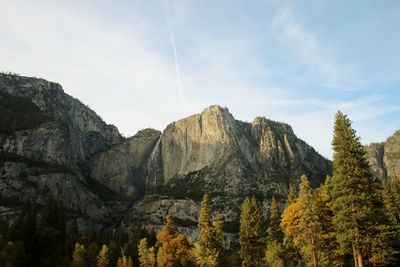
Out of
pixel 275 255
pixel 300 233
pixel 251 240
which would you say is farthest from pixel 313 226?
pixel 251 240

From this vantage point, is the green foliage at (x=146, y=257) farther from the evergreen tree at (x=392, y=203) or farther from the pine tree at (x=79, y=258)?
the evergreen tree at (x=392, y=203)

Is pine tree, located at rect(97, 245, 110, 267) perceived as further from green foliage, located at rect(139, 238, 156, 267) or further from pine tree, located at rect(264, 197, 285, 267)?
pine tree, located at rect(264, 197, 285, 267)

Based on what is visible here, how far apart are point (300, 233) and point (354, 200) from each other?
1802 centimetres

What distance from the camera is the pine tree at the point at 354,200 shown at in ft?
149

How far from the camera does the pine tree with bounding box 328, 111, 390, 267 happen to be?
45469 mm

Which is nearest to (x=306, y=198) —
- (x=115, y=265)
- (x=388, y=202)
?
(x=388, y=202)

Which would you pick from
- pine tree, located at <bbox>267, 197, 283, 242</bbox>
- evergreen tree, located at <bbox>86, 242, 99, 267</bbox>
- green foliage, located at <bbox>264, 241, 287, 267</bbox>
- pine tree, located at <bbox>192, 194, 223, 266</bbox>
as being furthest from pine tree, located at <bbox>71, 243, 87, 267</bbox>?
green foliage, located at <bbox>264, 241, 287, 267</bbox>

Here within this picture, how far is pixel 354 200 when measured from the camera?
45.7 m

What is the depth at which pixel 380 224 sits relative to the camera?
4688 centimetres

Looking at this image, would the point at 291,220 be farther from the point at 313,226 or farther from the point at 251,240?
the point at 251,240

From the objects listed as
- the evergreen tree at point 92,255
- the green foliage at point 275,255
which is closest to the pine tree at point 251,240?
the green foliage at point 275,255

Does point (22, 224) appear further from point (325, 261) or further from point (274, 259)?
point (325, 261)

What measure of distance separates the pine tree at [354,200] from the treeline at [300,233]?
0.10 meters

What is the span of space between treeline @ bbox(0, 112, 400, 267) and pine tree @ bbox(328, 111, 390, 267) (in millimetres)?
102
